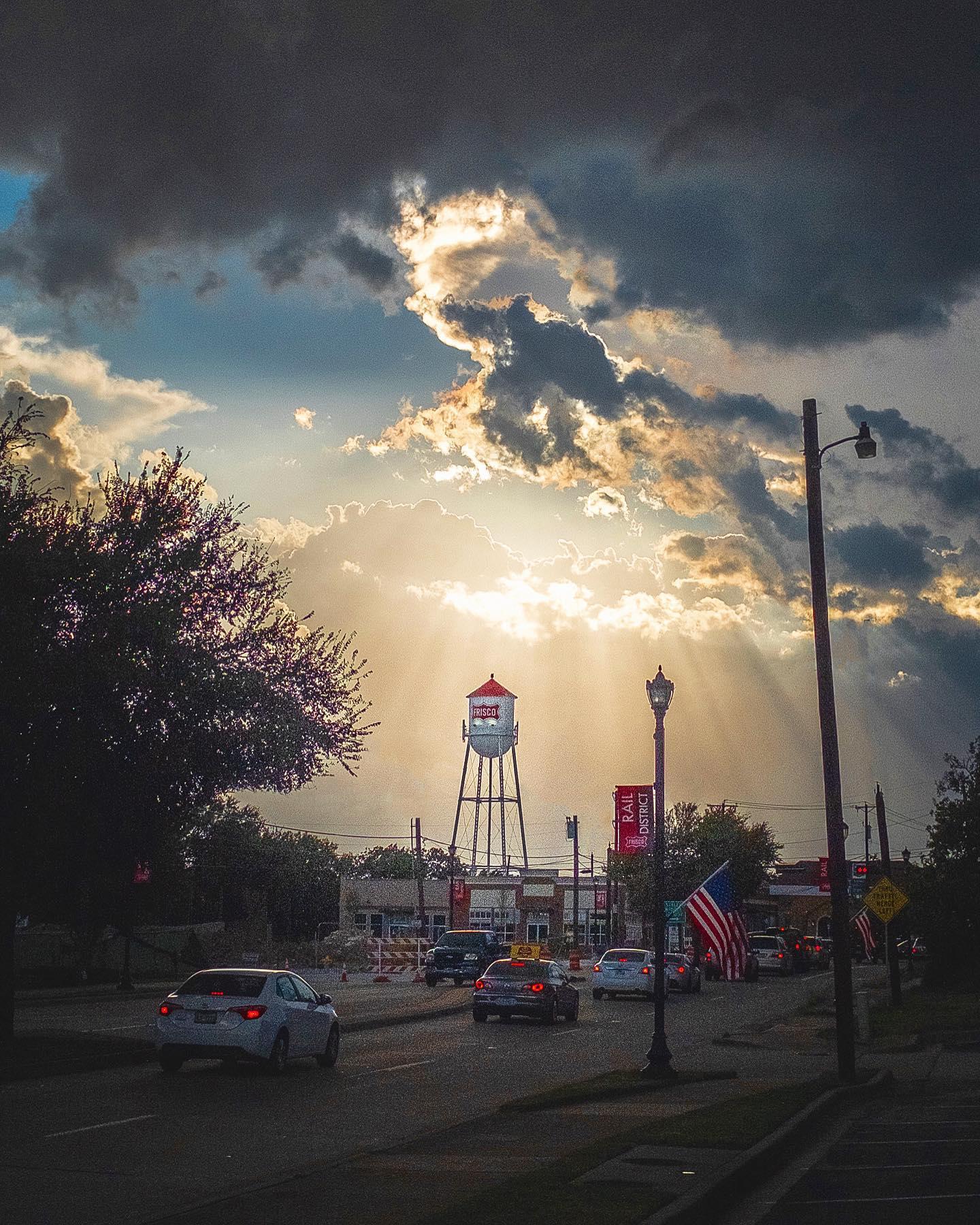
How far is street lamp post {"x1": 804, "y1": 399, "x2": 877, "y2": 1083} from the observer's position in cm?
1967

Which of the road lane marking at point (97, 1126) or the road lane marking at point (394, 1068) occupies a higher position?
the road lane marking at point (97, 1126)

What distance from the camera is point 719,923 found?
94.9 ft

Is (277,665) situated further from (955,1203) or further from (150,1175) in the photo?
(955,1203)

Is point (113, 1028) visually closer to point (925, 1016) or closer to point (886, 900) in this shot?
point (886, 900)

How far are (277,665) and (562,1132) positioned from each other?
1180 centimetres

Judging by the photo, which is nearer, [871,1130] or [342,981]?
[871,1130]

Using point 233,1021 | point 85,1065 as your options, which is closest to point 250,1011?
point 233,1021

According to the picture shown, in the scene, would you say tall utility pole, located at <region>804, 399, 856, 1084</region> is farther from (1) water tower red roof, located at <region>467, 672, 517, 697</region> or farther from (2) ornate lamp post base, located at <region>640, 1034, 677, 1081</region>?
(1) water tower red roof, located at <region>467, 672, 517, 697</region>

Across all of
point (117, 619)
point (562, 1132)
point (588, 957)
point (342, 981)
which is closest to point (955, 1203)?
point (562, 1132)

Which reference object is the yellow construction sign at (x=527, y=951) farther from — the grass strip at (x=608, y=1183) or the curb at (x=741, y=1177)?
the grass strip at (x=608, y=1183)

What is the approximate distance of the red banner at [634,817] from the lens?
204 ft

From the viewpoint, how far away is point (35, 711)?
20797mm

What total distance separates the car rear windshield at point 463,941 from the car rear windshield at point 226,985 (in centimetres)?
3440

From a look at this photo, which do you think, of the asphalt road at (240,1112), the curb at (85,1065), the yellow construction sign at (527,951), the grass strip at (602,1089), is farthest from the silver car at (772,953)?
the curb at (85,1065)
